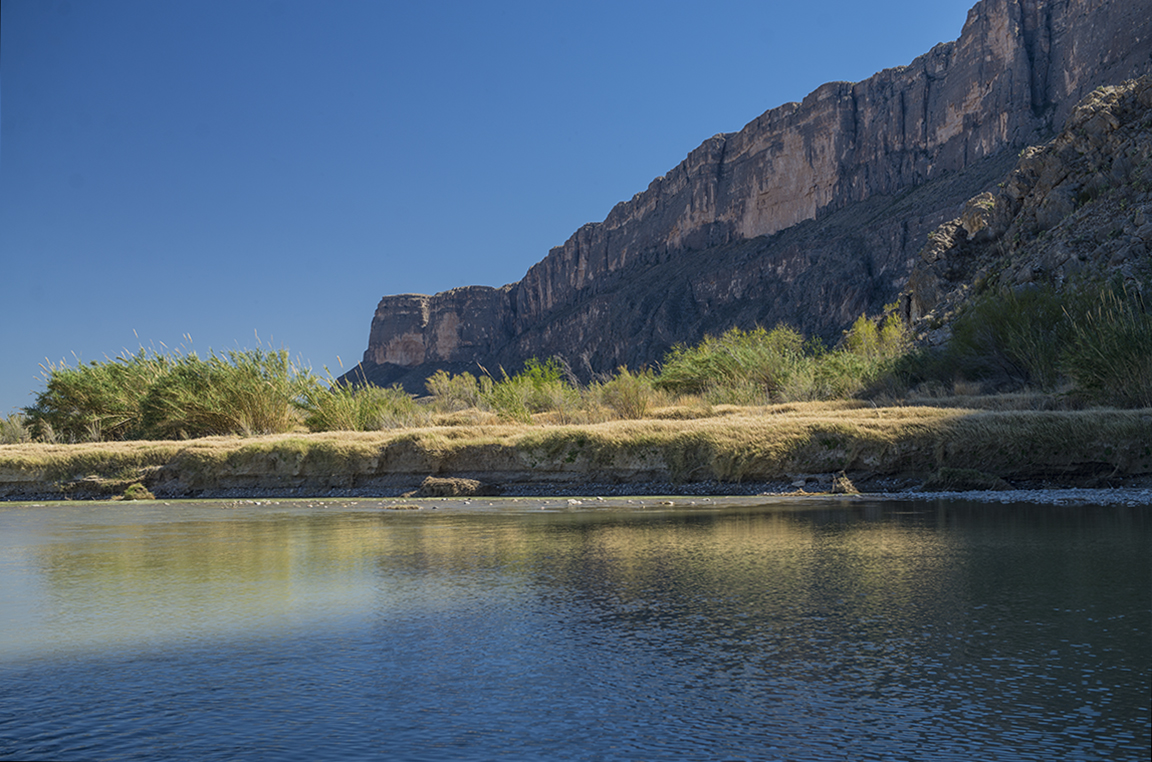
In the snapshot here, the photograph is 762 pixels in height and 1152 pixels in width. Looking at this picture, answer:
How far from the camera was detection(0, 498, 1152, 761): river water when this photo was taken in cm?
224

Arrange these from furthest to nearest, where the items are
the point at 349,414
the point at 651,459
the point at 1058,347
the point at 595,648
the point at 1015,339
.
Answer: the point at 1015,339
the point at 1058,347
the point at 349,414
the point at 651,459
the point at 595,648

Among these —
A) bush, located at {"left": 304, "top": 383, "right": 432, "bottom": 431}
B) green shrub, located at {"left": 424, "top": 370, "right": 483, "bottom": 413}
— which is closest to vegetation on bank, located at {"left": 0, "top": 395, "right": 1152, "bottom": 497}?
bush, located at {"left": 304, "top": 383, "right": 432, "bottom": 431}

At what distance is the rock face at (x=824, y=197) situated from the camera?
6500cm

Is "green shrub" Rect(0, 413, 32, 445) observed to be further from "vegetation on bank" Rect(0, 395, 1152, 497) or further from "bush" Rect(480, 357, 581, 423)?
"bush" Rect(480, 357, 581, 423)

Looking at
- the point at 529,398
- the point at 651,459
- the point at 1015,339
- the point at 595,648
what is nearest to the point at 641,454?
the point at 651,459

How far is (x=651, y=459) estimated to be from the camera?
10328 mm

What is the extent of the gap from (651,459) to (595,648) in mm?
7270

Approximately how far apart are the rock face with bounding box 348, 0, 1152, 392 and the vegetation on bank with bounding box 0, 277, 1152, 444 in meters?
29.7

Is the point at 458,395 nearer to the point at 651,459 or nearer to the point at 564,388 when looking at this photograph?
the point at 564,388

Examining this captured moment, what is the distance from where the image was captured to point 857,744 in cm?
216

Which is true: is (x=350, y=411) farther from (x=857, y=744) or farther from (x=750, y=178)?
(x=750, y=178)

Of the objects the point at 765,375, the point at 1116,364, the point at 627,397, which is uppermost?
the point at 765,375

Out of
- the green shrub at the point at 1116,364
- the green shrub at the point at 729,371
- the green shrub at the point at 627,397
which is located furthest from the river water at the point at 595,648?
the green shrub at the point at 729,371

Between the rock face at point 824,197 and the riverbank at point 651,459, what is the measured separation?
3677 centimetres
